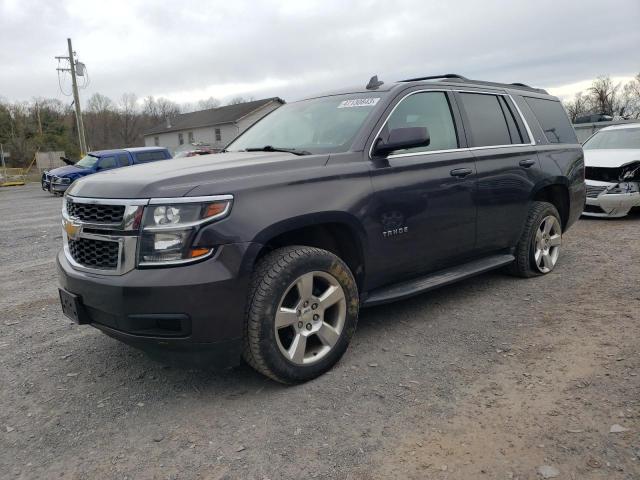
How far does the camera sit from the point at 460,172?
4121 millimetres

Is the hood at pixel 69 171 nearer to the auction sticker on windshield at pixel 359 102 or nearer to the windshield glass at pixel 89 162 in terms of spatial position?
the windshield glass at pixel 89 162

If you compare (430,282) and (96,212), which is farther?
(430,282)

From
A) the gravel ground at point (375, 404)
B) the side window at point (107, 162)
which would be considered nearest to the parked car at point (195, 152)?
the gravel ground at point (375, 404)

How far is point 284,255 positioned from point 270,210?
29 cm

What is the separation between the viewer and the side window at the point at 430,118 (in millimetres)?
3867

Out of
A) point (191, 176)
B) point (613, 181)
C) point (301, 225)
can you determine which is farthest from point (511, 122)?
point (613, 181)

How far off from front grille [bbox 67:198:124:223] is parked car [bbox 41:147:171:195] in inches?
572

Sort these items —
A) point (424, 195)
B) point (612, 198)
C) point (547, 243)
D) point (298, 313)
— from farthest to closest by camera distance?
point (612, 198), point (547, 243), point (424, 195), point (298, 313)

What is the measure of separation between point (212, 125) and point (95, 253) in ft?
173

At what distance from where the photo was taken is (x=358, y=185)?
3408 mm

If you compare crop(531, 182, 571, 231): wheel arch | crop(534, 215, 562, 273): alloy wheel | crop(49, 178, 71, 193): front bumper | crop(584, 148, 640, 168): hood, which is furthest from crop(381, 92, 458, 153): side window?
crop(49, 178, 71, 193): front bumper

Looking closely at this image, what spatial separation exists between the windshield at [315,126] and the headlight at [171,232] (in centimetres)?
120

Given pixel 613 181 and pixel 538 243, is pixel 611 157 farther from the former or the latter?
pixel 538 243

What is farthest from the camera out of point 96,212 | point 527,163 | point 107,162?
point 107,162
